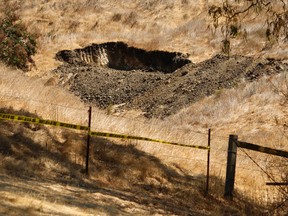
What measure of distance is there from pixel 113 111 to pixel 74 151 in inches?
448

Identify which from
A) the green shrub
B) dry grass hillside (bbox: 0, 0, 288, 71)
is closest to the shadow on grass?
the green shrub

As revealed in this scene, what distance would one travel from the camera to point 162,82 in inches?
984

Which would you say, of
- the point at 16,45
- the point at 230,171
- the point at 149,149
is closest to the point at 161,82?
the point at 16,45

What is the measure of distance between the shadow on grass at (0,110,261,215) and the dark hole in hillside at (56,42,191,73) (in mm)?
16491

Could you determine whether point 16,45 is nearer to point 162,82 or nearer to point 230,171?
point 162,82

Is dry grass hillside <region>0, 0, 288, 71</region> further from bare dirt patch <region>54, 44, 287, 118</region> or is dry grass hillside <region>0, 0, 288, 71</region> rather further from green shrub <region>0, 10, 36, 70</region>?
bare dirt patch <region>54, 44, 287, 118</region>

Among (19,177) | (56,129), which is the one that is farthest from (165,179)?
(19,177)

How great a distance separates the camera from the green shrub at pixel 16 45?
25.6m

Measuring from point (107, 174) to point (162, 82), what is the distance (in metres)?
15.2

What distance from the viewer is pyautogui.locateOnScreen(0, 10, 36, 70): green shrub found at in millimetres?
25603

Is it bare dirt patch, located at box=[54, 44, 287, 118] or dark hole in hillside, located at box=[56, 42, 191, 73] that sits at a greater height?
dark hole in hillside, located at box=[56, 42, 191, 73]

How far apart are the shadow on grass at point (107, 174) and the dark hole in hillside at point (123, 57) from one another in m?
16.5

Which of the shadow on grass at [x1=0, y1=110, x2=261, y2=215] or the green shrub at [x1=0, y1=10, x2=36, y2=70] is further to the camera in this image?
the green shrub at [x1=0, y1=10, x2=36, y2=70]

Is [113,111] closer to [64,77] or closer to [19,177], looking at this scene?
[64,77]
